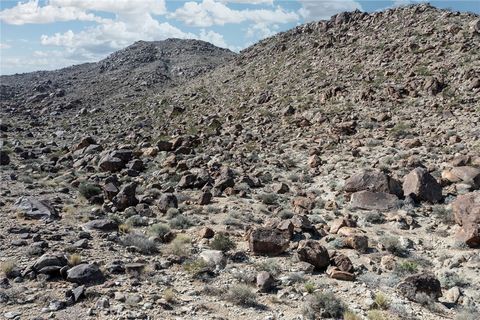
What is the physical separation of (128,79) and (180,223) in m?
60.8

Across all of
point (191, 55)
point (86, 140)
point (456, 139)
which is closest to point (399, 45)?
point (456, 139)

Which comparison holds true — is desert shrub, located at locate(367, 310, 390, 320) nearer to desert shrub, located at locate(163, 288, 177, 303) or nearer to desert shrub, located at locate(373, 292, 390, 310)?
desert shrub, located at locate(373, 292, 390, 310)

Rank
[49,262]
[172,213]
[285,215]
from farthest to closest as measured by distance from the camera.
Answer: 1. [172,213]
2. [285,215]
3. [49,262]

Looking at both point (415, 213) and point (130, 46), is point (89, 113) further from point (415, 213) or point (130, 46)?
point (130, 46)

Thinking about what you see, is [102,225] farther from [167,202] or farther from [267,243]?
[267,243]

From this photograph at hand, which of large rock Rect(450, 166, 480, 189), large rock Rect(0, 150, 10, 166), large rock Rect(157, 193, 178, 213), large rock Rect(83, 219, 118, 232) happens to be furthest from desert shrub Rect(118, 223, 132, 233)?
large rock Rect(0, 150, 10, 166)

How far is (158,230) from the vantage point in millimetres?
12680

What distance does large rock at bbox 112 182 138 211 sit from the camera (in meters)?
15.7

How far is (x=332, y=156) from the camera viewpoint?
19.6 m

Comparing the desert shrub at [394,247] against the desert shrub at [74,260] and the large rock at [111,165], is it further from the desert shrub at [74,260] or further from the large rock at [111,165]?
the large rock at [111,165]

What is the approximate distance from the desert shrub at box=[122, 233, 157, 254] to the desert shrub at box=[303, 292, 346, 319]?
15.3 ft

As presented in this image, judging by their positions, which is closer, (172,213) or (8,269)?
(8,269)

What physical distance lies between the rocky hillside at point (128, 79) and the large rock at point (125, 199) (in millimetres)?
39876

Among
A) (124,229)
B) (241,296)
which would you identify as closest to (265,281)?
(241,296)
